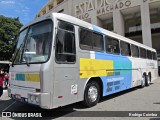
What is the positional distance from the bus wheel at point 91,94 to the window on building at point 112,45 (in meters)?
1.84

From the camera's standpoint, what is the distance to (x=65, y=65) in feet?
20.2

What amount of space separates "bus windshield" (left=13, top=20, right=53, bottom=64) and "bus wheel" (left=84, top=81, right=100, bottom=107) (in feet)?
7.31

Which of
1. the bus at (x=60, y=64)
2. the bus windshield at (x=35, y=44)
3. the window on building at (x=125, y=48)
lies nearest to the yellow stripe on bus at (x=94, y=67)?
the bus at (x=60, y=64)

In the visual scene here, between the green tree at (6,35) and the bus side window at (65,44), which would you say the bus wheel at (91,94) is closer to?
the bus side window at (65,44)

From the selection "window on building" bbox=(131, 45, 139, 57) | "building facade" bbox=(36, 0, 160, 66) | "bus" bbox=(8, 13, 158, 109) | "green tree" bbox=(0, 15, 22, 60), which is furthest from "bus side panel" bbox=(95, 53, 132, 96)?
"green tree" bbox=(0, 15, 22, 60)

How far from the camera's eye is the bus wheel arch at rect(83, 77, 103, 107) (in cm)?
718

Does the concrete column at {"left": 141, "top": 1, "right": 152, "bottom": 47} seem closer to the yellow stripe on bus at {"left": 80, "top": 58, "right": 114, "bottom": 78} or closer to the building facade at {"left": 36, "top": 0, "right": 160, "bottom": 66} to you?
the building facade at {"left": 36, "top": 0, "right": 160, "bottom": 66}

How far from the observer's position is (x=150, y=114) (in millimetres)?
6414

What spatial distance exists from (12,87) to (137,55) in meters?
8.25

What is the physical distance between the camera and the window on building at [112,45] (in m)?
8.73

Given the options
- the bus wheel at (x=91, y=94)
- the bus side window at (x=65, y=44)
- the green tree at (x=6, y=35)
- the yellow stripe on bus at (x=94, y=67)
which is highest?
the green tree at (x=6, y=35)

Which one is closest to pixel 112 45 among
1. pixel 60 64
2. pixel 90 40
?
pixel 90 40

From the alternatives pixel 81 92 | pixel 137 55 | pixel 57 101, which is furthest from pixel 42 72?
pixel 137 55

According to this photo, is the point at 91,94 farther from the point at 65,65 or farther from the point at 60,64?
the point at 60,64
